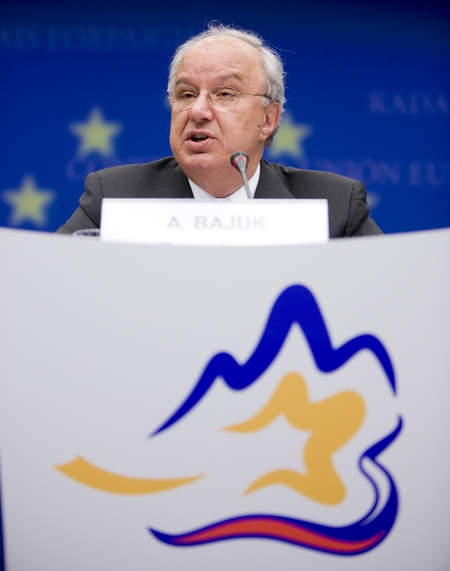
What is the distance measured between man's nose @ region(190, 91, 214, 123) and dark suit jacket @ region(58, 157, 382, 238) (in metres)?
0.20

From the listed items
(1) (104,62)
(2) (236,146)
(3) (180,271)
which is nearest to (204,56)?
(2) (236,146)

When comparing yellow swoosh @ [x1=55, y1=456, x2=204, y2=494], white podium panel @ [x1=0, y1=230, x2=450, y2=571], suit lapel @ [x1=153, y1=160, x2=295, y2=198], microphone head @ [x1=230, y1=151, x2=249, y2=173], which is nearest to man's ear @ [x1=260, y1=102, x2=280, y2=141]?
suit lapel @ [x1=153, y1=160, x2=295, y2=198]

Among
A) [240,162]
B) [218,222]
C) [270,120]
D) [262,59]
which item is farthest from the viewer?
[270,120]

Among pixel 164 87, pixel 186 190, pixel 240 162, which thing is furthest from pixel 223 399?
pixel 164 87

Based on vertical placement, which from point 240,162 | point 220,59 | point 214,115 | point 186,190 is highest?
point 220,59

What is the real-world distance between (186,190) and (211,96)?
23 cm

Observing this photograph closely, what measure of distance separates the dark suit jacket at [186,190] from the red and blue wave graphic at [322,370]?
0.89 m

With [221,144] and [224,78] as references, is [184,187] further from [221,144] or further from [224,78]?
[224,78]

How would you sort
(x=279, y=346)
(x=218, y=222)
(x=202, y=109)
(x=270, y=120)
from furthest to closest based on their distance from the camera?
(x=270, y=120)
(x=202, y=109)
(x=218, y=222)
(x=279, y=346)

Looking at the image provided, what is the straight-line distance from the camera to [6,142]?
2.65 metres

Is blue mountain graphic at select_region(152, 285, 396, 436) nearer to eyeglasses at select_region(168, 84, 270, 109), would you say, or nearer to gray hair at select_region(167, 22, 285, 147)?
eyeglasses at select_region(168, 84, 270, 109)

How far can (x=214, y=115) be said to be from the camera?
1450 mm

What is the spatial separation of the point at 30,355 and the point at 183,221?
0.27 m

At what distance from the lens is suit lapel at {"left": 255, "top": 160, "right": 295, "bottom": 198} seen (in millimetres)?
1587
